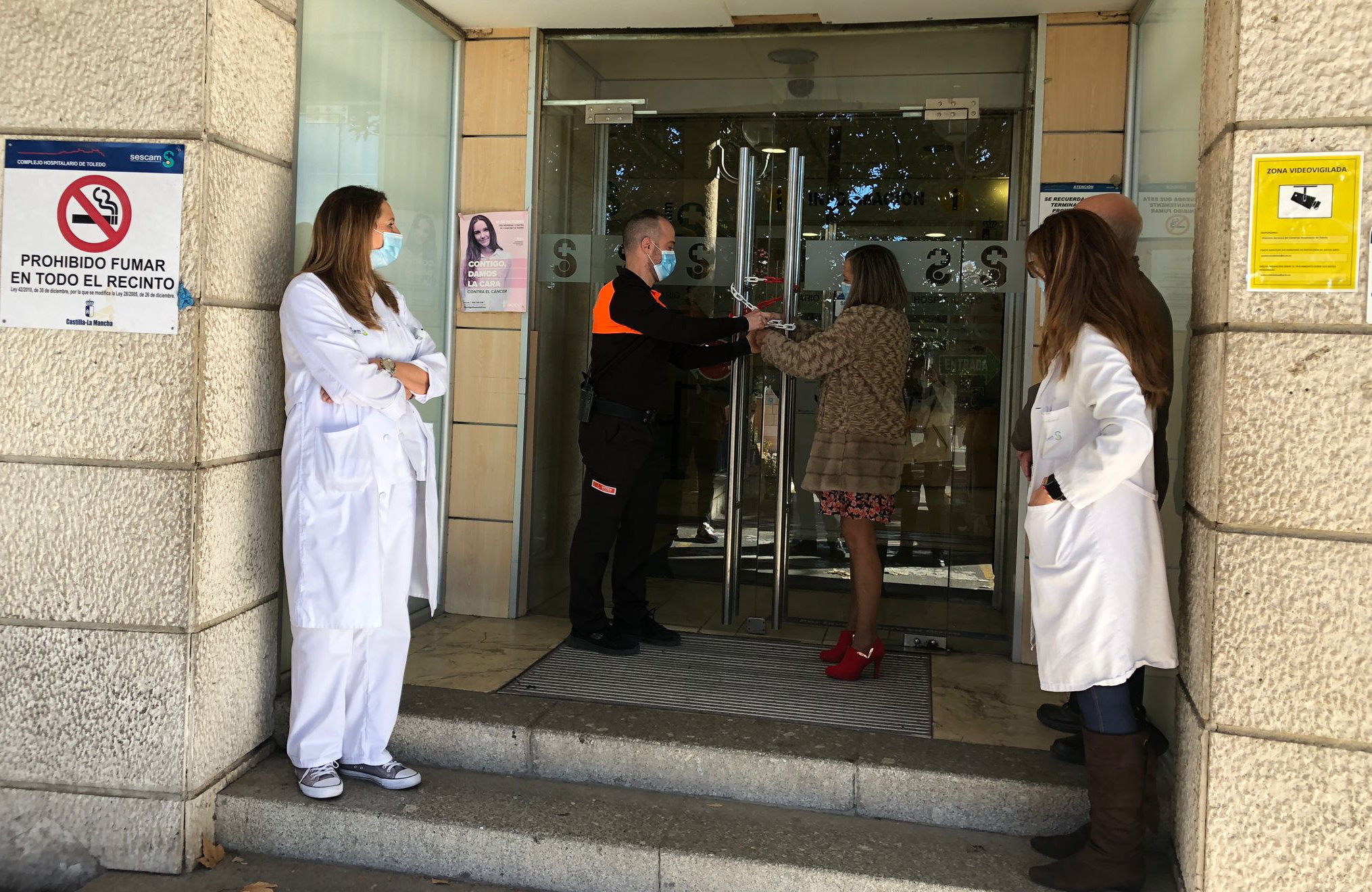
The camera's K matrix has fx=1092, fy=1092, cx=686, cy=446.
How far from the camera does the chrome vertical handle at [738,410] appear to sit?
4789mm

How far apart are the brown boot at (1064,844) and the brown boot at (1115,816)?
0.13 meters

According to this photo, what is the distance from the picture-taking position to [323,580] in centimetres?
330

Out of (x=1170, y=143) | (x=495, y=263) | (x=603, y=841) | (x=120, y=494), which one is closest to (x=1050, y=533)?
(x=603, y=841)

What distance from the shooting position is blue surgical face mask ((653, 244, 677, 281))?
457cm

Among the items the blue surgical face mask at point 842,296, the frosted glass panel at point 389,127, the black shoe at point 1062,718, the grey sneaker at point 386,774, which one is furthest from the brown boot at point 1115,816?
the frosted glass panel at point 389,127

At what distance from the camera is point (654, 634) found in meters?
4.83

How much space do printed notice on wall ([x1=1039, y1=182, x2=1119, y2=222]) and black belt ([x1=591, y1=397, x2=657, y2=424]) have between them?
1.83 metres

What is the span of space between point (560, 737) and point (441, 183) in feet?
8.96

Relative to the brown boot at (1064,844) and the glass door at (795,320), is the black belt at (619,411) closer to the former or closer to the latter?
the glass door at (795,320)

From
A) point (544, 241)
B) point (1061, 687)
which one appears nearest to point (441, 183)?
point (544, 241)

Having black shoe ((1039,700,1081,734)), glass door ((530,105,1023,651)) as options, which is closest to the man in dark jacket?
black shoe ((1039,700,1081,734))

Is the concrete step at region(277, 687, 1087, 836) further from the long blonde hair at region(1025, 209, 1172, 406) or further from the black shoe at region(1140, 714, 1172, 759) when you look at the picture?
the long blonde hair at region(1025, 209, 1172, 406)

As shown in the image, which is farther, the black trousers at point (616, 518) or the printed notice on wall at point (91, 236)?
the black trousers at point (616, 518)

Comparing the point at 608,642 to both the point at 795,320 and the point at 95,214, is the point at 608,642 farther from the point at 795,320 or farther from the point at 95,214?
the point at 95,214
